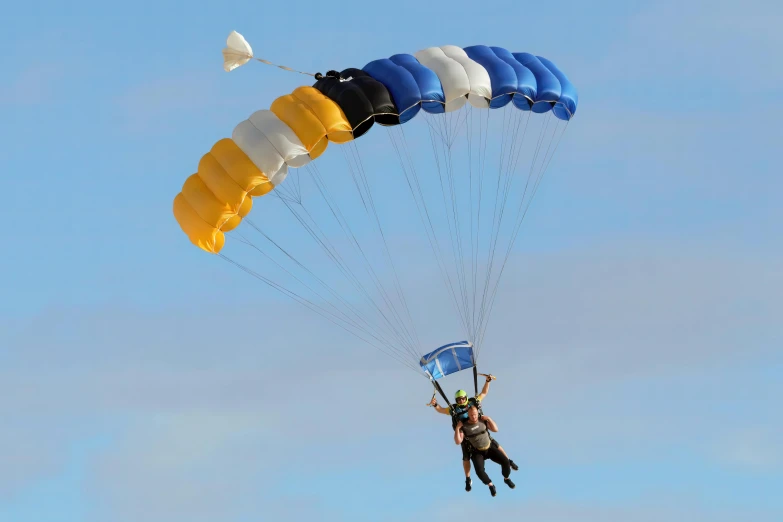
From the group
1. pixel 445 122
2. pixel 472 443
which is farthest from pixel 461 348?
pixel 445 122

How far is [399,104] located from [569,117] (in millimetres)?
4204

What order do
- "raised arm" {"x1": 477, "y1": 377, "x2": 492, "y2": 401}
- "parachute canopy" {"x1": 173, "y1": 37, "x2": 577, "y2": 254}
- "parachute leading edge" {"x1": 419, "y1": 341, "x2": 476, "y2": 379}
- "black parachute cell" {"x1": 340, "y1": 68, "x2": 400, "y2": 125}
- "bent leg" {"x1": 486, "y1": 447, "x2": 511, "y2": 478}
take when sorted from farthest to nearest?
"parachute leading edge" {"x1": 419, "y1": 341, "x2": 476, "y2": 379}, "bent leg" {"x1": 486, "y1": 447, "x2": 511, "y2": 478}, "raised arm" {"x1": 477, "y1": 377, "x2": 492, "y2": 401}, "black parachute cell" {"x1": 340, "y1": 68, "x2": 400, "y2": 125}, "parachute canopy" {"x1": 173, "y1": 37, "x2": 577, "y2": 254}

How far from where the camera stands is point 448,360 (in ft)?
103

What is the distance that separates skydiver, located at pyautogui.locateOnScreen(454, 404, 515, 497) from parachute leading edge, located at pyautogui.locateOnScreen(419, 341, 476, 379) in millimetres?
1074

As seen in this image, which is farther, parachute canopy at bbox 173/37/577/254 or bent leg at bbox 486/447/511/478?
bent leg at bbox 486/447/511/478

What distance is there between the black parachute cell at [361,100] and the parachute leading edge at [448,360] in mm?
4458

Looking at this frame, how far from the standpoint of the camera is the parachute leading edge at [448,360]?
31.2 meters

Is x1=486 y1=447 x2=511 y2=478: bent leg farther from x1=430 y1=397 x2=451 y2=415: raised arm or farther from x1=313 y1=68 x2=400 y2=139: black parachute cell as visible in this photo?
x1=313 y1=68 x2=400 y2=139: black parachute cell

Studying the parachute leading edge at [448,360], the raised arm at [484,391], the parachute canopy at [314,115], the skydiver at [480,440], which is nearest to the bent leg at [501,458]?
the skydiver at [480,440]

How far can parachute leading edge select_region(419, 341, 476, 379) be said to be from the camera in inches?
1229

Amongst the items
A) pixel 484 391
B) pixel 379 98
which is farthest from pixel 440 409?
pixel 379 98

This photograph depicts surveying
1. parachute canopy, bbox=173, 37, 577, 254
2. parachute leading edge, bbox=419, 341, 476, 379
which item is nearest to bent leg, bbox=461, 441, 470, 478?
parachute leading edge, bbox=419, 341, 476, 379

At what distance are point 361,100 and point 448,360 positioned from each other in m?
5.28

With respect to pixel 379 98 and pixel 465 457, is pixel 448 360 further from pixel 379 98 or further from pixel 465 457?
pixel 379 98
